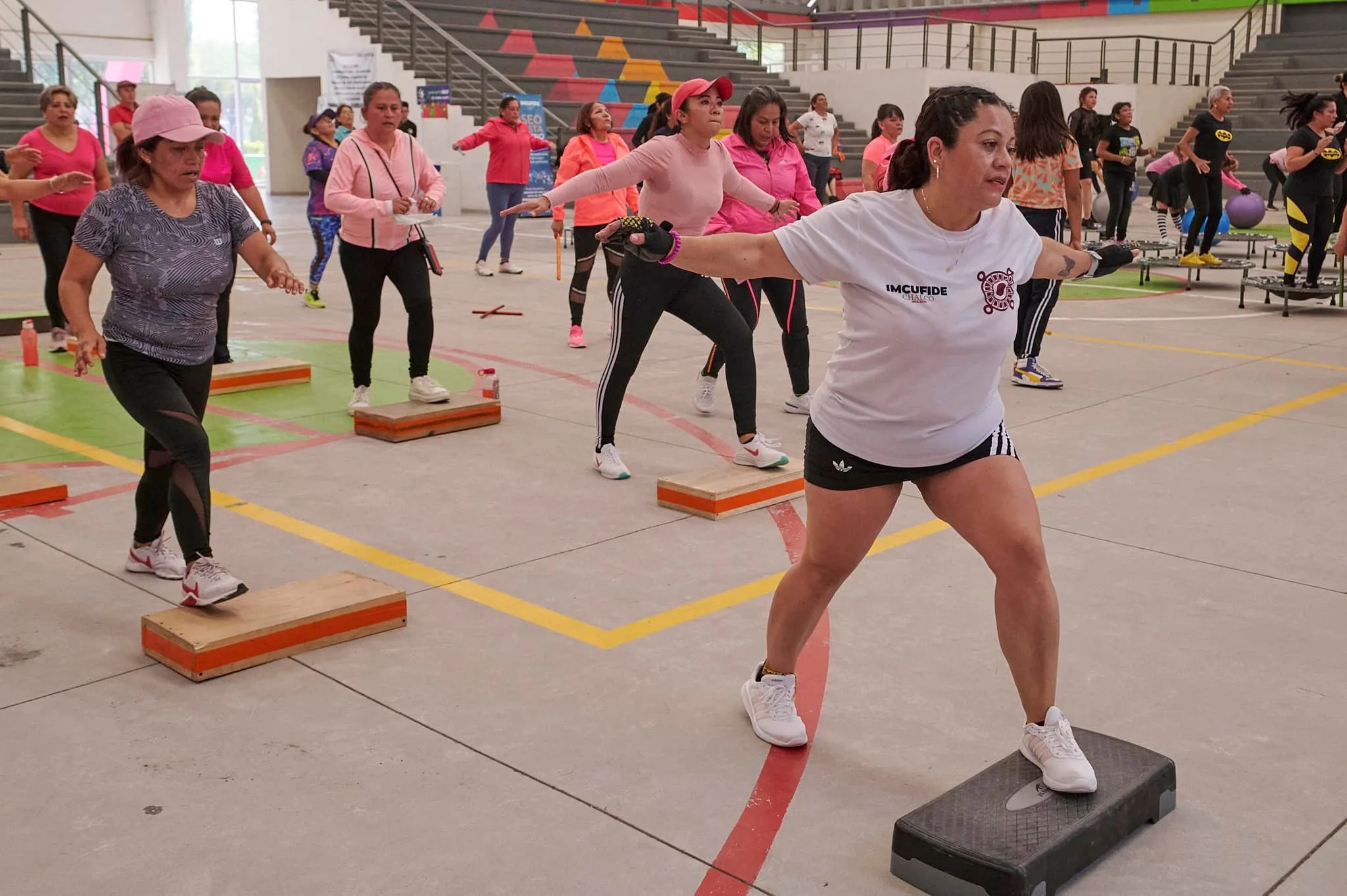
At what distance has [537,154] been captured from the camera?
2134 cm

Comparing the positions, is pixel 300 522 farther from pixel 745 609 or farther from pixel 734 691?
pixel 734 691

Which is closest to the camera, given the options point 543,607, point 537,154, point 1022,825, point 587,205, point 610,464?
point 1022,825

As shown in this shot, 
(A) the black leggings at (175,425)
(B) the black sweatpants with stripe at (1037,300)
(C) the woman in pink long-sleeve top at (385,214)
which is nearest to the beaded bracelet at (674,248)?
(A) the black leggings at (175,425)

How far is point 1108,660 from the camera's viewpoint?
14.4 feet

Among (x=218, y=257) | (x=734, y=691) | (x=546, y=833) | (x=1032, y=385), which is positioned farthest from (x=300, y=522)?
(x=1032, y=385)

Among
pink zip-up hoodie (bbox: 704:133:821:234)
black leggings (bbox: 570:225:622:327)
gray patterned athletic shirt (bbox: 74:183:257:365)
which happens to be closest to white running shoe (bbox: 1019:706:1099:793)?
gray patterned athletic shirt (bbox: 74:183:257:365)

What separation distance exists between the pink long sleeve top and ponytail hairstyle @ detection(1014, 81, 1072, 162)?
2740 mm

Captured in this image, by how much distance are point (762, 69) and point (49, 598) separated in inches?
1098

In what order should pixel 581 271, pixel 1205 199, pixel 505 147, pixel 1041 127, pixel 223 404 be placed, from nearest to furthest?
pixel 223 404 → pixel 1041 127 → pixel 581 271 → pixel 505 147 → pixel 1205 199

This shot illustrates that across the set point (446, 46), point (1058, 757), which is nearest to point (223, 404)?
point (1058, 757)

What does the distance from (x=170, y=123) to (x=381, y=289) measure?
328 centimetres

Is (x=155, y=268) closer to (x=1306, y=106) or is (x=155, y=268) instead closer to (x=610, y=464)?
(x=610, y=464)

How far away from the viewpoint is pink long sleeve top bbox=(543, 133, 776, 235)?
20.5ft

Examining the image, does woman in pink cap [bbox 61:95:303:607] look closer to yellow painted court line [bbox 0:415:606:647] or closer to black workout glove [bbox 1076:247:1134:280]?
yellow painted court line [bbox 0:415:606:647]
